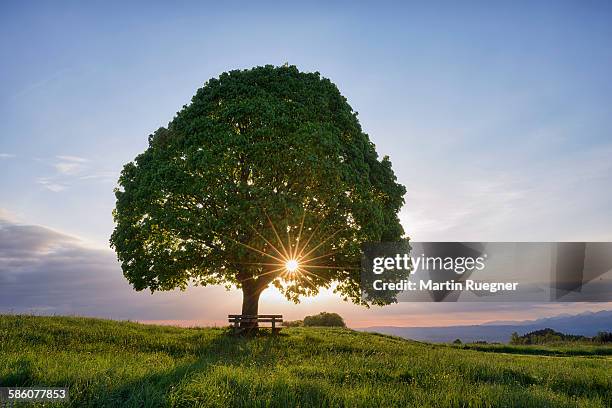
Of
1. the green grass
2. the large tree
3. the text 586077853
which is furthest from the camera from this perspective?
the large tree

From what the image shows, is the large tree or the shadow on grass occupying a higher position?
the large tree

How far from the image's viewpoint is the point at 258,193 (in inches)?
981

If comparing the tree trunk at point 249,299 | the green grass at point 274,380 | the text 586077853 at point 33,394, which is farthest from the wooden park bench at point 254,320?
the text 586077853 at point 33,394

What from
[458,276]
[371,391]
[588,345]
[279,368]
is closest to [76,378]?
[279,368]

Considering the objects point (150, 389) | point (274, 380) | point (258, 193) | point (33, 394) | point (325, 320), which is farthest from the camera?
point (325, 320)

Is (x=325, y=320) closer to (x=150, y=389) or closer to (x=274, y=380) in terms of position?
(x=274, y=380)

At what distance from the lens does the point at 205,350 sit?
20906 millimetres

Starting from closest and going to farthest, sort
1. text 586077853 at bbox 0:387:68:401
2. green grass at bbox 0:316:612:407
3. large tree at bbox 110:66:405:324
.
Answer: text 586077853 at bbox 0:387:68:401, green grass at bbox 0:316:612:407, large tree at bbox 110:66:405:324

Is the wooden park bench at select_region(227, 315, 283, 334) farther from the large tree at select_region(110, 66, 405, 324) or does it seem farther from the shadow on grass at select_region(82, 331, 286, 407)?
the shadow on grass at select_region(82, 331, 286, 407)

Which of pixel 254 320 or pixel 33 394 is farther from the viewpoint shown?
pixel 254 320

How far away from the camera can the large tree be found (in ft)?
83.1

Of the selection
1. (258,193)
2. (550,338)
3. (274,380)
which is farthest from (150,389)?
(550,338)

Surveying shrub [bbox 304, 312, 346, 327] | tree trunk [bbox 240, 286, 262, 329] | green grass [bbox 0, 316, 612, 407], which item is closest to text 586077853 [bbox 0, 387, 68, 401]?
green grass [bbox 0, 316, 612, 407]

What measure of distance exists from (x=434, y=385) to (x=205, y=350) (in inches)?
428
